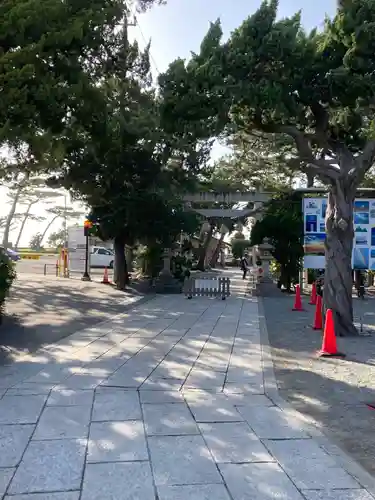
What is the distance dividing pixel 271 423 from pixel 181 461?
59.8 inches

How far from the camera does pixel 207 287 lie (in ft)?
71.1

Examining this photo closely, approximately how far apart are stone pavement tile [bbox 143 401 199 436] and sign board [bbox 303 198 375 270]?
936 centimetres

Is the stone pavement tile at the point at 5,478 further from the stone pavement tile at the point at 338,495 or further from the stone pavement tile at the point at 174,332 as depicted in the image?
the stone pavement tile at the point at 174,332

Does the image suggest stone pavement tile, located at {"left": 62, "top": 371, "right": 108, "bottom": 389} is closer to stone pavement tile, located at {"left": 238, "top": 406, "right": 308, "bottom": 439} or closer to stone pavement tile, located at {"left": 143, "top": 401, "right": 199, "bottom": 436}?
stone pavement tile, located at {"left": 143, "top": 401, "right": 199, "bottom": 436}

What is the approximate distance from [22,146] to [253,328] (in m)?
7.26

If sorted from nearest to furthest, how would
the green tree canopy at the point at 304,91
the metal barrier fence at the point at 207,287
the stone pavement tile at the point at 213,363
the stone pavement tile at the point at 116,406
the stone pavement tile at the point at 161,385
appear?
1. the stone pavement tile at the point at 116,406
2. the stone pavement tile at the point at 161,385
3. the stone pavement tile at the point at 213,363
4. the green tree canopy at the point at 304,91
5. the metal barrier fence at the point at 207,287

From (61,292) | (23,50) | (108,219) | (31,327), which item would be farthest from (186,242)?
(23,50)

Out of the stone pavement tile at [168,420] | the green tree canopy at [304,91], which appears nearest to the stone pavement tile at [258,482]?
the stone pavement tile at [168,420]

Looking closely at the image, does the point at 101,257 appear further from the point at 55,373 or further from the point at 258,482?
the point at 258,482

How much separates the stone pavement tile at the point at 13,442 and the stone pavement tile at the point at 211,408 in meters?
1.75

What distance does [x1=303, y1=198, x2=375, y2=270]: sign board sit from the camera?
13.9 meters

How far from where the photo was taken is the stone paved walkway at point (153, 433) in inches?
156

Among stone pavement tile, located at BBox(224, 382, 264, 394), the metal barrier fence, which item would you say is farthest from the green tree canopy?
the metal barrier fence

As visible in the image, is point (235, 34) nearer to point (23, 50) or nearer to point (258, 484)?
point (23, 50)
